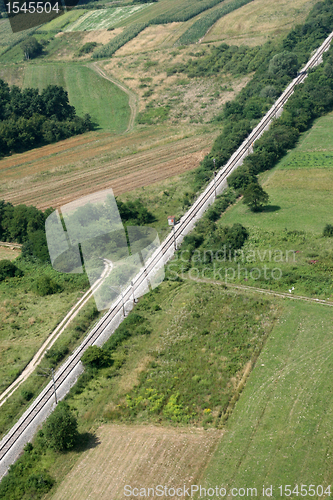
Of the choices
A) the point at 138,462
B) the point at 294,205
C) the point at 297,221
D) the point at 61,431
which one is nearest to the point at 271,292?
the point at 297,221

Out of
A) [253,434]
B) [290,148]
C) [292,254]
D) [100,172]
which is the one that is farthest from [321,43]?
[253,434]

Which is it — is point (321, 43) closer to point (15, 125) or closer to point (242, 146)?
point (242, 146)

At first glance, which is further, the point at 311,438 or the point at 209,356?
the point at 209,356

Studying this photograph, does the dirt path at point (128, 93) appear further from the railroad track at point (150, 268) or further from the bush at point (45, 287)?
the bush at point (45, 287)

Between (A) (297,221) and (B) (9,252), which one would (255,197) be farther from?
(B) (9,252)

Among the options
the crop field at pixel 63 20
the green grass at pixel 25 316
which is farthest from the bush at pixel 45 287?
→ the crop field at pixel 63 20

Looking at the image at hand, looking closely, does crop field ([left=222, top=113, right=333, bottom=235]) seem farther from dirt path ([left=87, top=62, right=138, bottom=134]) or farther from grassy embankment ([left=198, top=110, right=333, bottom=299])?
dirt path ([left=87, top=62, right=138, bottom=134])

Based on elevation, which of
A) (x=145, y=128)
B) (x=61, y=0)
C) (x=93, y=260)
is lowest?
(x=93, y=260)
